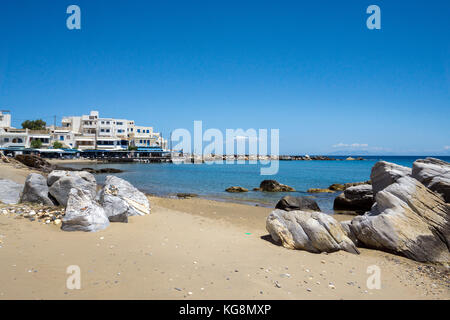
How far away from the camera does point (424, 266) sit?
663 cm

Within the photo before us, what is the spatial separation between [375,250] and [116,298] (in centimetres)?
640

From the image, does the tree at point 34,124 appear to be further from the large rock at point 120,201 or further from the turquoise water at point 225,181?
the large rock at point 120,201

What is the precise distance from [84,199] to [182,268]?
13.2 ft

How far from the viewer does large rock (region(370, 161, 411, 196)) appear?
1067cm

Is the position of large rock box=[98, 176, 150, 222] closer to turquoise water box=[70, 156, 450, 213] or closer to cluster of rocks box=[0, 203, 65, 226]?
cluster of rocks box=[0, 203, 65, 226]

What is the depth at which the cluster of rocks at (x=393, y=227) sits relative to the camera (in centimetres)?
706

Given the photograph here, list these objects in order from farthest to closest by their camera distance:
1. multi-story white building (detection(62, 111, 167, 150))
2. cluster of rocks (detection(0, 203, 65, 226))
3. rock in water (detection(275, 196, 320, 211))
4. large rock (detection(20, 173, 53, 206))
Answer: multi-story white building (detection(62, 111, 167, 150)), rock in water (detection(275, 196, 320, 211)), large rock (detection(20, 173, 53, 206)), cluster of rocks (detection(0, 203, 65, 226))

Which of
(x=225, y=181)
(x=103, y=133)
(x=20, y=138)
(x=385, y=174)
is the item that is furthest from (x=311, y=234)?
(x=103, y=133)

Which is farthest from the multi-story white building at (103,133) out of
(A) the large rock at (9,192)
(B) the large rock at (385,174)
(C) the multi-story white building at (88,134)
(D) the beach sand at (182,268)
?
(D) the beach sand at (182,268)

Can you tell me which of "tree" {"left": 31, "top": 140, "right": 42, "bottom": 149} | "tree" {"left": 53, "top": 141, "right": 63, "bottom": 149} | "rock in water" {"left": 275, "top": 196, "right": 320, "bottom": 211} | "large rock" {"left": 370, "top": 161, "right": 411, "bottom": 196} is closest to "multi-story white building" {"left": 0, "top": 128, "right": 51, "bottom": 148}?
"tree" {"left": 31, "top": 140, "right": 42, "bottom": 149}

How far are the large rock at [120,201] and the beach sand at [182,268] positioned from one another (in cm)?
44

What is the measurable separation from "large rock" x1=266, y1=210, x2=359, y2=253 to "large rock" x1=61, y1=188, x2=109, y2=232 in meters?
4.51

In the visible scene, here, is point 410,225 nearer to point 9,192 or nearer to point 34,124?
point 9,192

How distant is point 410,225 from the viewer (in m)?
7.41
